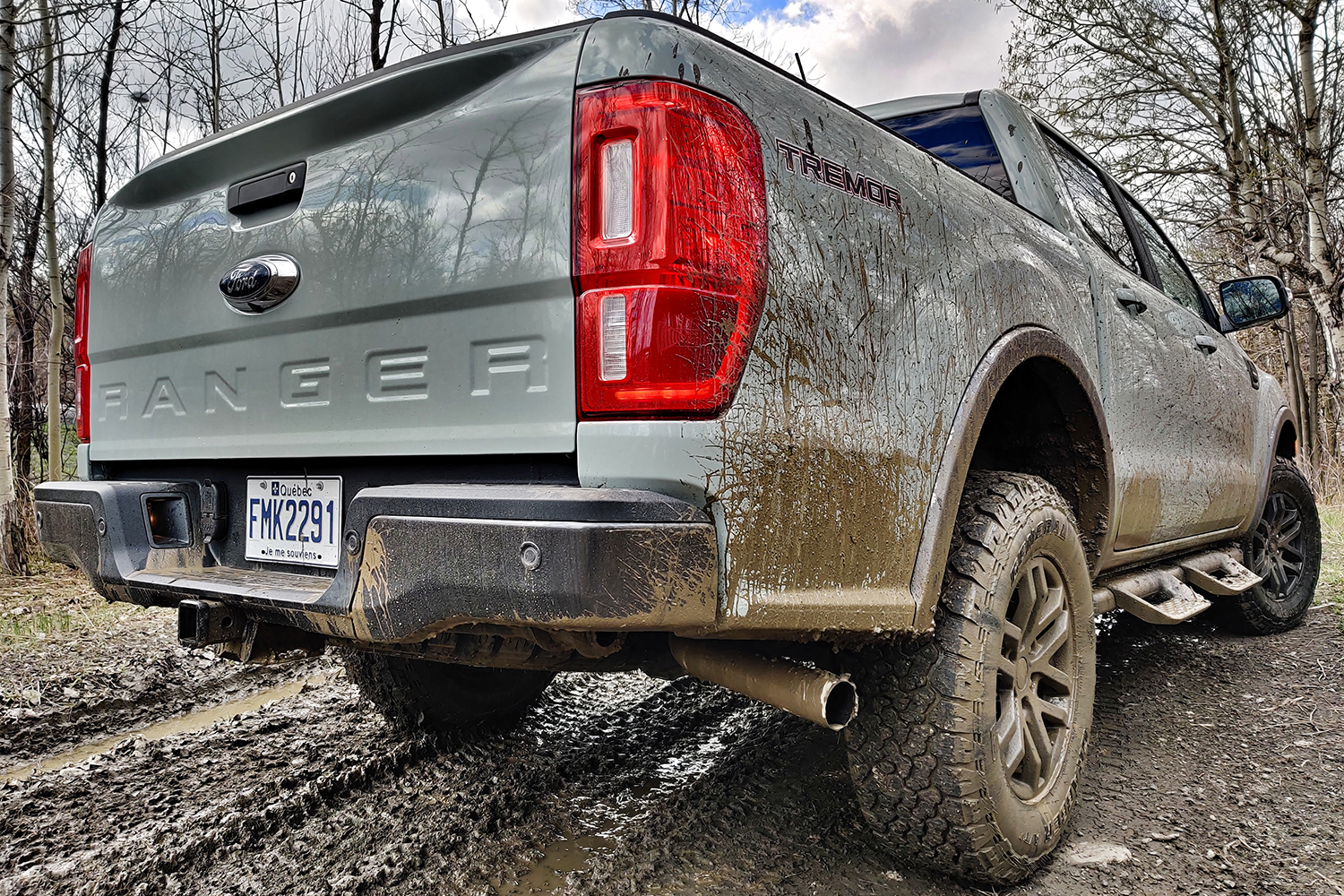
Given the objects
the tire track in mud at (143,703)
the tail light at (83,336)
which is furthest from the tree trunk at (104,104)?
the tail light at (83,336)

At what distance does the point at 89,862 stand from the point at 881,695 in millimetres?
1796

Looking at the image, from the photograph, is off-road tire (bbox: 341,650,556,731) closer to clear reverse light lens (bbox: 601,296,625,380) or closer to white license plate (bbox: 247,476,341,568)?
white license plate (bbox: 247,476,341,568)

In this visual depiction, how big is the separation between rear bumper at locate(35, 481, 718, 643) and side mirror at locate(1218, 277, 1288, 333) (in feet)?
11.5

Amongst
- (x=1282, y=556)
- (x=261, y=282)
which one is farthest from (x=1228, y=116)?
(x=261, y=282)

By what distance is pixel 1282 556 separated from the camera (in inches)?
170

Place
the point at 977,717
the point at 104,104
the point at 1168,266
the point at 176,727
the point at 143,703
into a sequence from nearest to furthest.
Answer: the point at 977,717
the point at 176,727
the point at 143,703
the point at 1168,266
the point at 104,104

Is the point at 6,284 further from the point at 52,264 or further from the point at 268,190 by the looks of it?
the point at 268,190

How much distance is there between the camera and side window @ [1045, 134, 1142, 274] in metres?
2.91

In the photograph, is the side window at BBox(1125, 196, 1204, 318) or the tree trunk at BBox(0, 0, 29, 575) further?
the tree trunk at BBox(0, 0, 29, 575)

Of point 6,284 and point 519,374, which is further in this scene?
point 6,284

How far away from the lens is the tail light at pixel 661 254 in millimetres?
1327

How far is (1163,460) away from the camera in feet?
9.46

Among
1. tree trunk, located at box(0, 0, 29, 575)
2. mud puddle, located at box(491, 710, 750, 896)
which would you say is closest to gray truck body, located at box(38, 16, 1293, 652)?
mud puddle, located at box(491, 710, 750, 896)

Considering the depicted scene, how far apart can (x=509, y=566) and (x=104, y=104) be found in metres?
8.37
